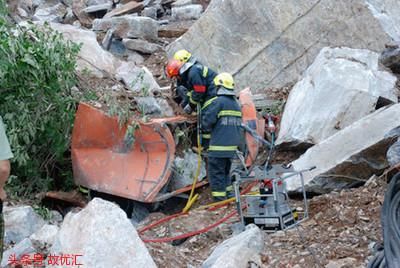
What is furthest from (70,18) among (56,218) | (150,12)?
(56,218)

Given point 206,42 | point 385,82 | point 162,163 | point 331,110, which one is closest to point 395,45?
point 385,82

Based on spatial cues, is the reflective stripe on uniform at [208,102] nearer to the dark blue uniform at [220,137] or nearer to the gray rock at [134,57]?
the dark blue uniform at [220,137]

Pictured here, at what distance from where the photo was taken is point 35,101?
6648 millimetres

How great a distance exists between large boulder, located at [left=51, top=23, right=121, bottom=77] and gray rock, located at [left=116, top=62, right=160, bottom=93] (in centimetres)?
14

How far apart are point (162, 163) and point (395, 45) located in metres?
3.55

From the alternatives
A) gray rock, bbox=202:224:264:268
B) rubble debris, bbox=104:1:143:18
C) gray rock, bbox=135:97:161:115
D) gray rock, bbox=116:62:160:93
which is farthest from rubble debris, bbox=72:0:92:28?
gray rock, bbox=202:224:264:268

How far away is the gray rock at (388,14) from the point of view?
8.93m

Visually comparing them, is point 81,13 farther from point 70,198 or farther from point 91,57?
point 70,198

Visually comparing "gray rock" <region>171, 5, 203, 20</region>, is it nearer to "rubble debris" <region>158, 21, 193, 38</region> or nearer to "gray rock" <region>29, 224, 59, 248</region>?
"rubble debris" <region>158, 21, 193, 38</region>

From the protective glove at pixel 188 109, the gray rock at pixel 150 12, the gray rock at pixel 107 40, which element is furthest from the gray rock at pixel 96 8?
the protective glove at pixel 188 109

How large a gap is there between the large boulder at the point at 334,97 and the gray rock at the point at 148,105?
1421 millimetres

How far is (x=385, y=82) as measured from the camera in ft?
25.6

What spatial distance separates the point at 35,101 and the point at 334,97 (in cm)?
323

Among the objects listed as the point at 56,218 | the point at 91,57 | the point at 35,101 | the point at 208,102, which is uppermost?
the point at 91,57
